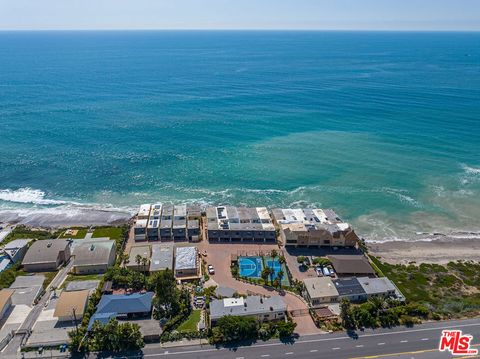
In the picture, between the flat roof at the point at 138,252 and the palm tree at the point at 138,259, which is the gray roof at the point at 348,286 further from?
the flat roof at the point at 138,252

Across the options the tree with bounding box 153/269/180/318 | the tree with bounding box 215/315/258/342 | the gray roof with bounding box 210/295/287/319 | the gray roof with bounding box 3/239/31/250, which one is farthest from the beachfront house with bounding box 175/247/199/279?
the gray roof with bounding box 3/239/31/250

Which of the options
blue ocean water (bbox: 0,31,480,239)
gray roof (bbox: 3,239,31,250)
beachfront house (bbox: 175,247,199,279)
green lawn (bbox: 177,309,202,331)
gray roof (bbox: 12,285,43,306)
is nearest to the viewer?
green lawn (bbox: 177,309,202,331)

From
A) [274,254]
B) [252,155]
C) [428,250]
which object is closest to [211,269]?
[274,254]

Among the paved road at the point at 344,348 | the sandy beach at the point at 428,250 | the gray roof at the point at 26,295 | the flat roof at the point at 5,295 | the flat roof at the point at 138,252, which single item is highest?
the flat roof at the point at 5,295

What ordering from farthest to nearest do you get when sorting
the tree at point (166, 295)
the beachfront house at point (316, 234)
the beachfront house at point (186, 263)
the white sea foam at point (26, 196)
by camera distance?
1. the white sea foam at point (26, 196)
2. the beachfront house at point (316, 234)
3. the beachfront house at point (186, 263)
4. the tree at point (166, 295)

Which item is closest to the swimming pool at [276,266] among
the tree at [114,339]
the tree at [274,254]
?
the tree at [274,254]

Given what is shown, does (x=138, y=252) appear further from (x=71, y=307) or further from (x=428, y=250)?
(x=428, y=250)

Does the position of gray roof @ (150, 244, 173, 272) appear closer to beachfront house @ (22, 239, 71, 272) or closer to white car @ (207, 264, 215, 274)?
white car @ (207, 264, 215, 274)

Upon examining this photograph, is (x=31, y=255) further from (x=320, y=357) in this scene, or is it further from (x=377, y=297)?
(x=377, y=297)
